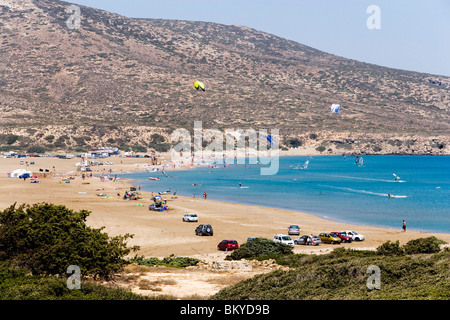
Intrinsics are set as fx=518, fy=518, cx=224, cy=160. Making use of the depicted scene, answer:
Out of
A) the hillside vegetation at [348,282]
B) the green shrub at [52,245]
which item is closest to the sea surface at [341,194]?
the hillside vegetation at [348,282]

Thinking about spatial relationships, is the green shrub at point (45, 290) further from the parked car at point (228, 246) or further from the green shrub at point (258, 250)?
the parked car at point (228, 246)

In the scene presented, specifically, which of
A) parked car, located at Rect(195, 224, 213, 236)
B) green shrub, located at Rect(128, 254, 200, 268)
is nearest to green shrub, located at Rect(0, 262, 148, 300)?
green shrub, located at Rect(128, 254, 200, 268)

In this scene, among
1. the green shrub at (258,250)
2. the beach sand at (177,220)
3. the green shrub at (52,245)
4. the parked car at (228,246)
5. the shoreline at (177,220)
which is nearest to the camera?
the green shrub at (52,245)

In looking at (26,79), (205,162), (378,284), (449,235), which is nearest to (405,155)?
(205,162)

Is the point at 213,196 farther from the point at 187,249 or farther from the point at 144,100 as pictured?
the point at 144,100

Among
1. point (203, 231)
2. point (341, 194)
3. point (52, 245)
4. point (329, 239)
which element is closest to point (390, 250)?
point (329, 239)

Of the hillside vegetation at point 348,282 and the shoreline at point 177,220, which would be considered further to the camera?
the shoreline at point 177,220

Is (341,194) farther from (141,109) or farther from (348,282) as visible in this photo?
(141,109)
